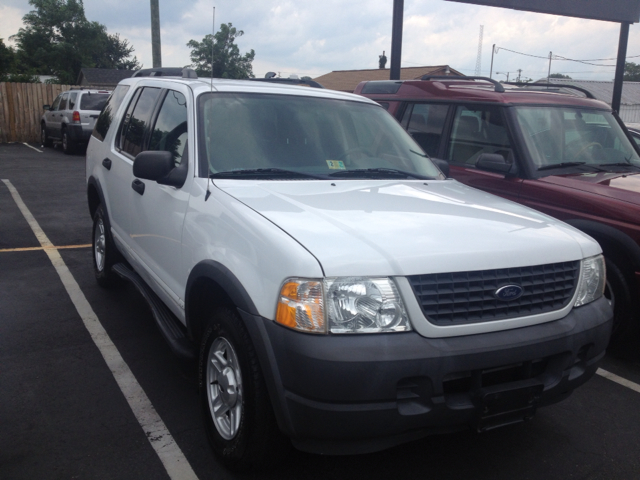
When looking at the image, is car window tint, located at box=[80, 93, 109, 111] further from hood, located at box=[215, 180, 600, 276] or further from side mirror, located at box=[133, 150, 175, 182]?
hood, located at box=[215, 180, 600, 276]

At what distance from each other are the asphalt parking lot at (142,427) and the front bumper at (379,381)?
2.16 ft

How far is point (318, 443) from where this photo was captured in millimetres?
2531

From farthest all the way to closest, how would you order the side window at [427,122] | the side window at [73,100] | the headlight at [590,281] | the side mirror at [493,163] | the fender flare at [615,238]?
the side window at [73,100] → the side window at [427,122] → the side mirror at [493,163] → the fender flare at [615,238] → the headlight at [590,281]

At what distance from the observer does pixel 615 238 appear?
4.49m

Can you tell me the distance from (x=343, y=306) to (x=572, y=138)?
159 inches

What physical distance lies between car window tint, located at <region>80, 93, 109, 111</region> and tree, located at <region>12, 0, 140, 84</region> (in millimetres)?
61041

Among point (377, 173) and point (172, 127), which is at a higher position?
point (172, 127)

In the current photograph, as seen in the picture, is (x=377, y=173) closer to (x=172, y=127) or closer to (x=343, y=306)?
(x=172, y=127)

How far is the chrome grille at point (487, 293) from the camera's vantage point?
2.58m

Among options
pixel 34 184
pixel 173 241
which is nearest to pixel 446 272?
pixel 173 241

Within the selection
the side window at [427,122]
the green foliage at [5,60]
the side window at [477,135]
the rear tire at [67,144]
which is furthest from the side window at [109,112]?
the green foliage at [5,60]

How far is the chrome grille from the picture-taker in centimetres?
258

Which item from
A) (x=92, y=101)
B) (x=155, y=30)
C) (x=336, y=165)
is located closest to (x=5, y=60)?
(x=92, y=101)

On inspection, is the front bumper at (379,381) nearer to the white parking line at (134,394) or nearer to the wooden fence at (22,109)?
the white parking line at (134,394)
